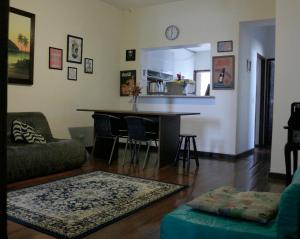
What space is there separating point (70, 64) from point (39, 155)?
229cm

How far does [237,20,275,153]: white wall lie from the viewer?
5.62 m

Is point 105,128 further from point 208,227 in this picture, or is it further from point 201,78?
point 201,78

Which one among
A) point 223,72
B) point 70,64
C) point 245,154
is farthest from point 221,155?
point 70,64

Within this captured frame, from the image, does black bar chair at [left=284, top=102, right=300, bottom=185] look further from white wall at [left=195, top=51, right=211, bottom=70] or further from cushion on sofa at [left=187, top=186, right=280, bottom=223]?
white wall at [left=195, top=51, right=211, bottom=70]

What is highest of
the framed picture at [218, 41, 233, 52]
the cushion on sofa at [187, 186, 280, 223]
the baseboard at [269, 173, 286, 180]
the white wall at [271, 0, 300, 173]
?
the framed picture at [218, 41, 233, 52]

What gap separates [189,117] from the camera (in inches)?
238

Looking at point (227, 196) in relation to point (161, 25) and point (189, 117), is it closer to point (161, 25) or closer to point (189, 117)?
point (189, 117)

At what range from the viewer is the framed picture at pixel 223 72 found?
5.50 m

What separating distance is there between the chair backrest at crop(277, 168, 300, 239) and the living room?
2.09 meters

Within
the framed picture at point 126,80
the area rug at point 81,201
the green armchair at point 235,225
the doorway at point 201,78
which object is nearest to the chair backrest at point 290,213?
the green armchair at point 235,225

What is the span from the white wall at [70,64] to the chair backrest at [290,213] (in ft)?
13.7

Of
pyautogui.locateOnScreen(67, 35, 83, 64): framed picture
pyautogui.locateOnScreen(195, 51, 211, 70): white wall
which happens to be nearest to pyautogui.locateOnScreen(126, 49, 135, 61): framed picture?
pyautogui.locateOnScreen(67, 35, 83, 64): framed picture

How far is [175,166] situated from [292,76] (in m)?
2.02

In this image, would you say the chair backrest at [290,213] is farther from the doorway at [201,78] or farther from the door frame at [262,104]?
the doorway at [201,78]
